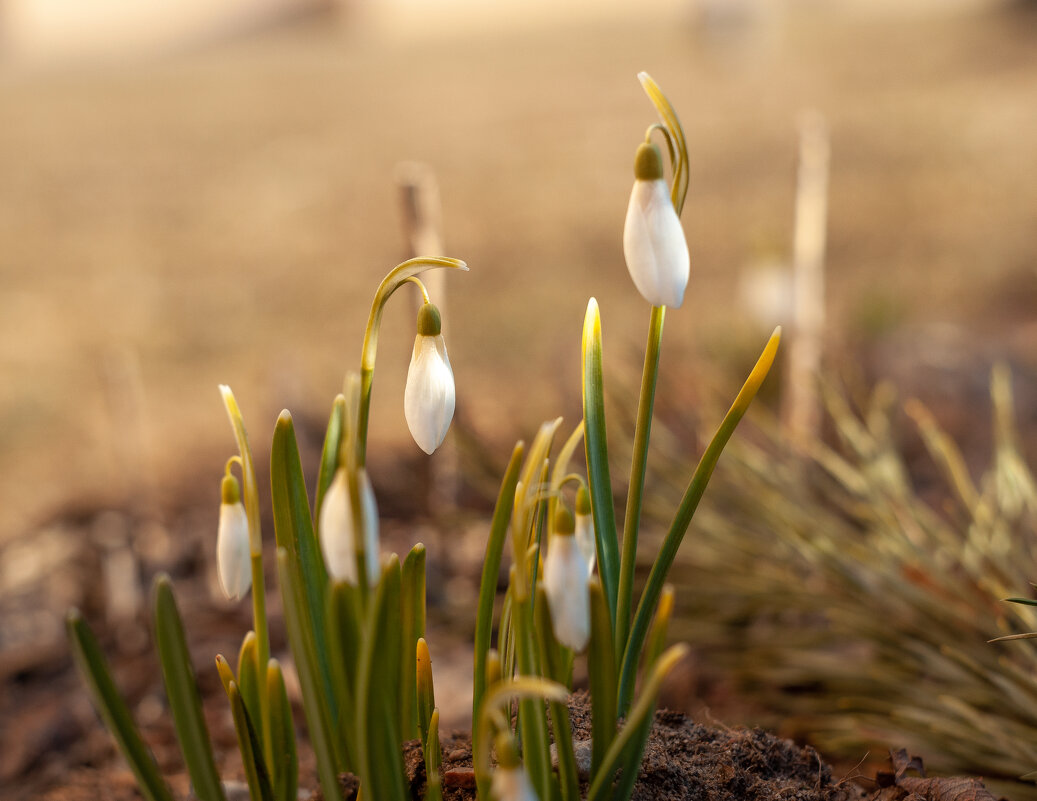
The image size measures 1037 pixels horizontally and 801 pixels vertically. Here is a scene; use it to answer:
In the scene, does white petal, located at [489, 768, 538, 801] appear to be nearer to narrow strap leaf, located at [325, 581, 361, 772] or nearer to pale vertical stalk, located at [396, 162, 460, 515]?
narrow strap leaf, located at [325, 581, 361, 772]

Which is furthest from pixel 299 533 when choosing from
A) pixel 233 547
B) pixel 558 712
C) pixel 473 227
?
pixel 473 227

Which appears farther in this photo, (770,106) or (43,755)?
(770,106)

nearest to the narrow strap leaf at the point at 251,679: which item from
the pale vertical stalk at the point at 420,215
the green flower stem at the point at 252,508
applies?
the green flower stem at the point at 252,508

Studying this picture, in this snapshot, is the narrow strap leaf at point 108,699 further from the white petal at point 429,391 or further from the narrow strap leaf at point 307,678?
the white petal at point 429,391

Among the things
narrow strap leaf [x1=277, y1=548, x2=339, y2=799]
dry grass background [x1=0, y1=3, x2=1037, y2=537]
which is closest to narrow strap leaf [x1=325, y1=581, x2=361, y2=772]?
narrow strap leaf [x1=277, y1=548, x2=339, y2=799]

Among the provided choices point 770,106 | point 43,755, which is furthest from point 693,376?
point 770,106

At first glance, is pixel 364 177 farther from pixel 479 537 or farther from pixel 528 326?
pixel 479 537
